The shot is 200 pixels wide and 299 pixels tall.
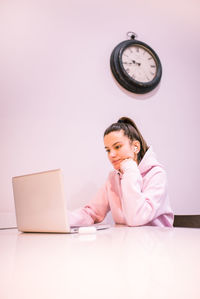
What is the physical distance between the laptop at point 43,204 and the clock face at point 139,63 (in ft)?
4.39

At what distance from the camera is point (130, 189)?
4.71 ft

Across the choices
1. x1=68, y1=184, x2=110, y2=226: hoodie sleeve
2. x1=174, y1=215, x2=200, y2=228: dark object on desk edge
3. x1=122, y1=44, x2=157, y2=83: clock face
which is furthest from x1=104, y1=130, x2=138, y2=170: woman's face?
x1=122, y1=44, x2=157, y2=83: clock face

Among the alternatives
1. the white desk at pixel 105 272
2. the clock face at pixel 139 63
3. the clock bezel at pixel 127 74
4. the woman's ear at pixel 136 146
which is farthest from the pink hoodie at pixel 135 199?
the clock face at pixel 139 63

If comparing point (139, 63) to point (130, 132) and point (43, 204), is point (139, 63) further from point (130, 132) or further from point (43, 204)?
point (43, 204)

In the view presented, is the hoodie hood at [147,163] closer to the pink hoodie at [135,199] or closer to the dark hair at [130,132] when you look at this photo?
the pink hoodie at [135,199]

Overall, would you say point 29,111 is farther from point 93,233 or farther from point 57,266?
point 57,266

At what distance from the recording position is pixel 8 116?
1875mm

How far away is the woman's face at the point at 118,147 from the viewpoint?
1724mm

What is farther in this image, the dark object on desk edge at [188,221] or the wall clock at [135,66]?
the wall clock at [135,66]

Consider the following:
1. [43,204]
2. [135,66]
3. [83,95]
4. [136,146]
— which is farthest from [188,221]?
[135,66]

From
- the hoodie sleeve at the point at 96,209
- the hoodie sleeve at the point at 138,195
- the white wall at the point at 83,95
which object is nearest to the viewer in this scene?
the hoodie sleeve at the point at 138,195

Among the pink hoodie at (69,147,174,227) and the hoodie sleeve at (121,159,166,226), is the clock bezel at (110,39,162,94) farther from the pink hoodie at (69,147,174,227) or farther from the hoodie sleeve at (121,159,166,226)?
the hoodie sleeve at (121,159,166,226)

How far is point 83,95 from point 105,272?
1714mm

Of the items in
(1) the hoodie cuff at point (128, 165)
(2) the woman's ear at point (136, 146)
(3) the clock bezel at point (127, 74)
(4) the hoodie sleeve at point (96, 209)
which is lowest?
(4) the hoodie sleeve at point (96, 209)
